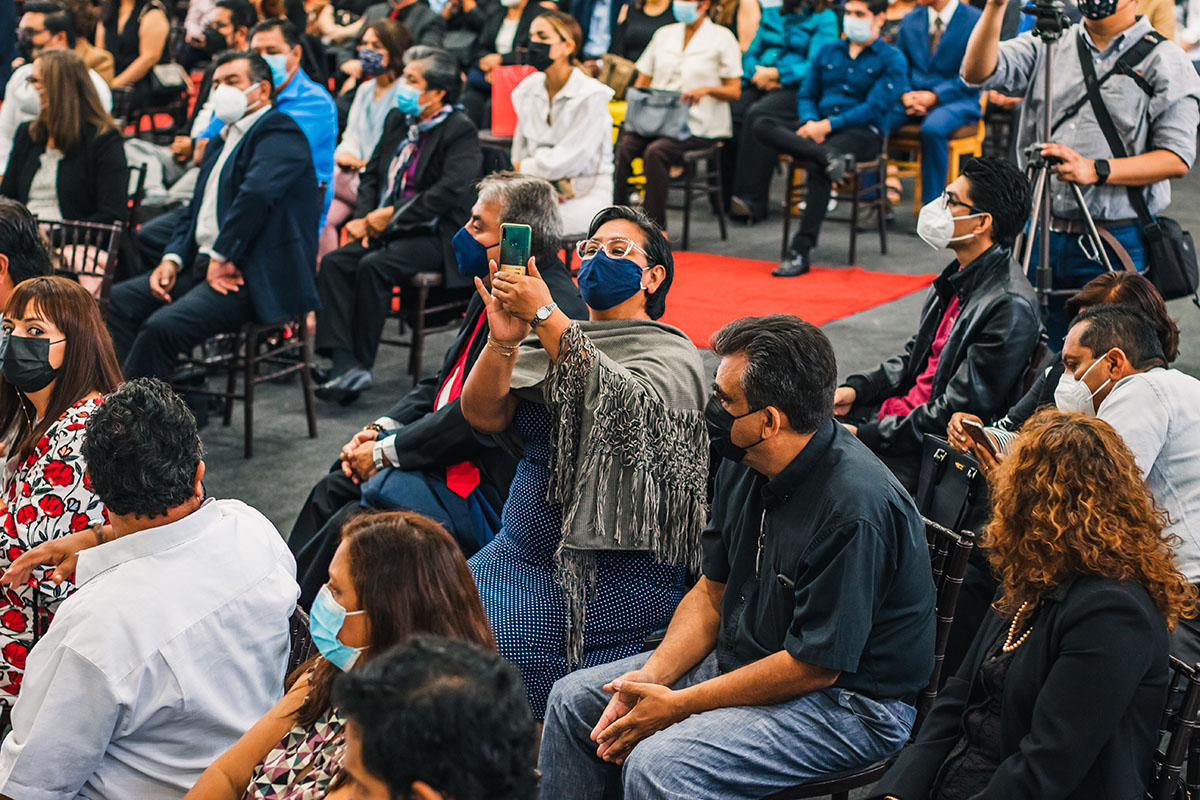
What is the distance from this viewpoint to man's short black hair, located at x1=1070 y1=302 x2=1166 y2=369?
2.75m

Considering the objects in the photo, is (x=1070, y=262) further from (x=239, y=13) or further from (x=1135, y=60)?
(x=239, y=13)

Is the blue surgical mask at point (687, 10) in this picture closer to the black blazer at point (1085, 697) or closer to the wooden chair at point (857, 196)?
the wooden chair at point (857, 196)

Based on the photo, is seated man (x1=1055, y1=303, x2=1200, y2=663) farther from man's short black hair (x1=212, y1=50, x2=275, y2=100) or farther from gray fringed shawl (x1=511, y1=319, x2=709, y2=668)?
man's short black hair (x1=212, y1=50, x2=275, y2=100)

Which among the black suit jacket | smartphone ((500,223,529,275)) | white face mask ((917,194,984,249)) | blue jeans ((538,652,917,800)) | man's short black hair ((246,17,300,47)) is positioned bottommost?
blue jeans ((538,652,917,800))

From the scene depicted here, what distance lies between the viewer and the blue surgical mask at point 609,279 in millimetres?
2719

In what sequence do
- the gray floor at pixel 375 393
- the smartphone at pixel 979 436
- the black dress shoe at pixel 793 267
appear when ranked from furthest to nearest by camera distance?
the black dress shoe at pixel 793 267
the gray floor at pixel 375 393
the smartphone at pixel 979 436

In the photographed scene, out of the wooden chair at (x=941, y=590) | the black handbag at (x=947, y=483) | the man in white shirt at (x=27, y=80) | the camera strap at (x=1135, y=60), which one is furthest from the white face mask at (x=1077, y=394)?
the man in white shirt at (x=27, y=80)

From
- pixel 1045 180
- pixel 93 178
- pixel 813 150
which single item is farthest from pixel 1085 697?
pixel 813 150

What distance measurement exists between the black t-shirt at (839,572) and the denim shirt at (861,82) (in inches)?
208

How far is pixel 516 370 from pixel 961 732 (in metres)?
1.13

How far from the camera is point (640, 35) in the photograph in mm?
8391

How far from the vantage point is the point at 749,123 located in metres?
7.93

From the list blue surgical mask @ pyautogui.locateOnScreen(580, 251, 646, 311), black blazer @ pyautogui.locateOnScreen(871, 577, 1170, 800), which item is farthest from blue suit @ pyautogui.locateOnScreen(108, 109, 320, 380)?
black blazer @ pyautogui.locateOnScreen(871, 577, 1170, 800)

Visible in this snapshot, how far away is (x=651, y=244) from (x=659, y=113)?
5041mm
